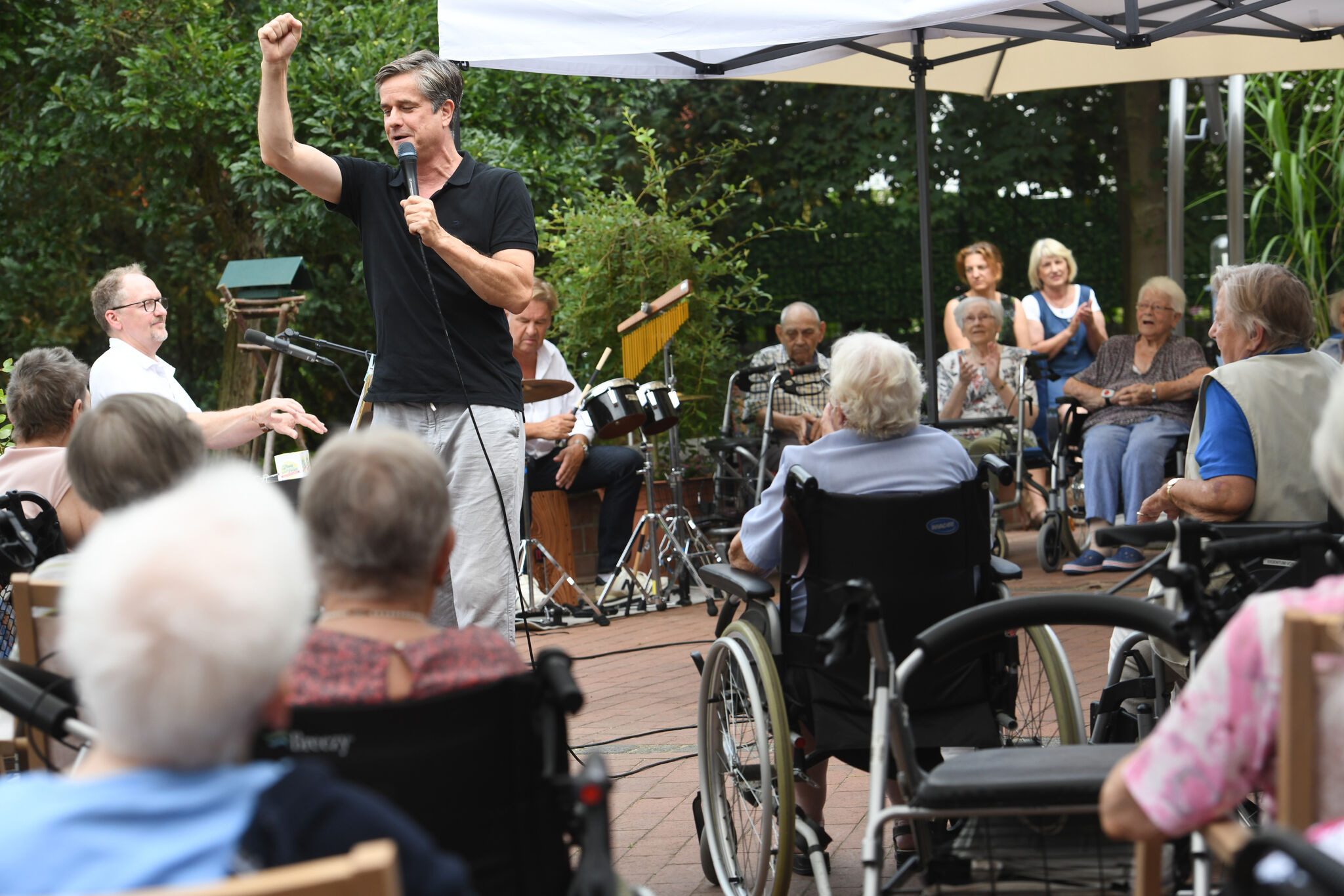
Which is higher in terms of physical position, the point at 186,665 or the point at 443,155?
the point at 443,155

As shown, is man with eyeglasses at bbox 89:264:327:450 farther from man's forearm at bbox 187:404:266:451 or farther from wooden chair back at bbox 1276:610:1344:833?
wooden chair back at bbox 1276:610:1344:833

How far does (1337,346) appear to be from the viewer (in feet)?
22.3

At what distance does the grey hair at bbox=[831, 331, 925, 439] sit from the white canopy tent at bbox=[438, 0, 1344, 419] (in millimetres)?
1688

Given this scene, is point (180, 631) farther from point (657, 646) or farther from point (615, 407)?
point (615, 407)

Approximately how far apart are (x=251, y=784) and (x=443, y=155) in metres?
2.71

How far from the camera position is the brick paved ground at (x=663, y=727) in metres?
3.32

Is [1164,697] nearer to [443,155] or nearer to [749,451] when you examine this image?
[443,155]

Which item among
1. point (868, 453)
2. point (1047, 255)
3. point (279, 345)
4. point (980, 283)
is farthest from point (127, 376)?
point (1047, 255)

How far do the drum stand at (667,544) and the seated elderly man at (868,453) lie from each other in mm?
4131

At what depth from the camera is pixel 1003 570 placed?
3.02 m

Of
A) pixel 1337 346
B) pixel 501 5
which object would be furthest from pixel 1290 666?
pixel 1337 346

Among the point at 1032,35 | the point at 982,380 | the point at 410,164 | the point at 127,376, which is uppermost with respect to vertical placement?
the point at 1032,35

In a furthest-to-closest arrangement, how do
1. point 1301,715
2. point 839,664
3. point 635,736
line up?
point 635,736
point 839,664
point 1301,715

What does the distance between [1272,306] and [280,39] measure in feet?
8.33
